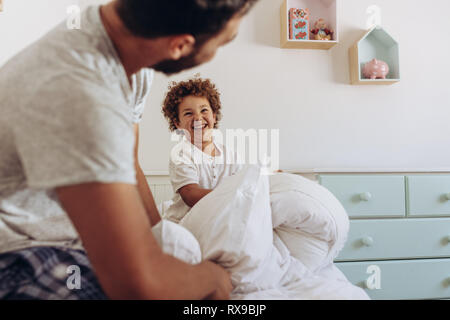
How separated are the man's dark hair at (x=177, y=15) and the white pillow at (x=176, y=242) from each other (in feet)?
1.02

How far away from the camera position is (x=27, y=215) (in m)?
0.53

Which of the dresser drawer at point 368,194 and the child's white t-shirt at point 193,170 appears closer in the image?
the child's white t-shirt at point 193,170

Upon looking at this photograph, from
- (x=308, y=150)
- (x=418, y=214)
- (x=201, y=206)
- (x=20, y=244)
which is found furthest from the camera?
(x=308, y=150)

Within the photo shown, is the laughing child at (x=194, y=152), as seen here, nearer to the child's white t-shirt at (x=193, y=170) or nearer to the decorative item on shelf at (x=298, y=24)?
the child's white t-shirt at (x=193, y=170)

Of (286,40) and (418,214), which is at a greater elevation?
(286,40)

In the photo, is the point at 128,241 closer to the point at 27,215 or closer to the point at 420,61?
the point at 27,215

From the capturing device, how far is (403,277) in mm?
1390

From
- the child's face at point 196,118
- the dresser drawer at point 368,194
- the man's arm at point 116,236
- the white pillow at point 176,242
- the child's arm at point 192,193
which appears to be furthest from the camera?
the dresser drawer at point 368,194

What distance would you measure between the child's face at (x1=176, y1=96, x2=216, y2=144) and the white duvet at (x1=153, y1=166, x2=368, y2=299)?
20.9 inches

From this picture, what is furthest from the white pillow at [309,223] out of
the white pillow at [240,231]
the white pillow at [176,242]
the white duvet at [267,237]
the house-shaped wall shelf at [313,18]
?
the house-shaped wall shelf at [313,18]

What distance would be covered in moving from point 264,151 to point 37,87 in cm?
147

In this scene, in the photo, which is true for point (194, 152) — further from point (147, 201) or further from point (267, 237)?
point (267, 237)

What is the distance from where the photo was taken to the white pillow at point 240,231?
565 mm

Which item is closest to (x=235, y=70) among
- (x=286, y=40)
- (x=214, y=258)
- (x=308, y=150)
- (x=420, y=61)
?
(x=286, y=40)
